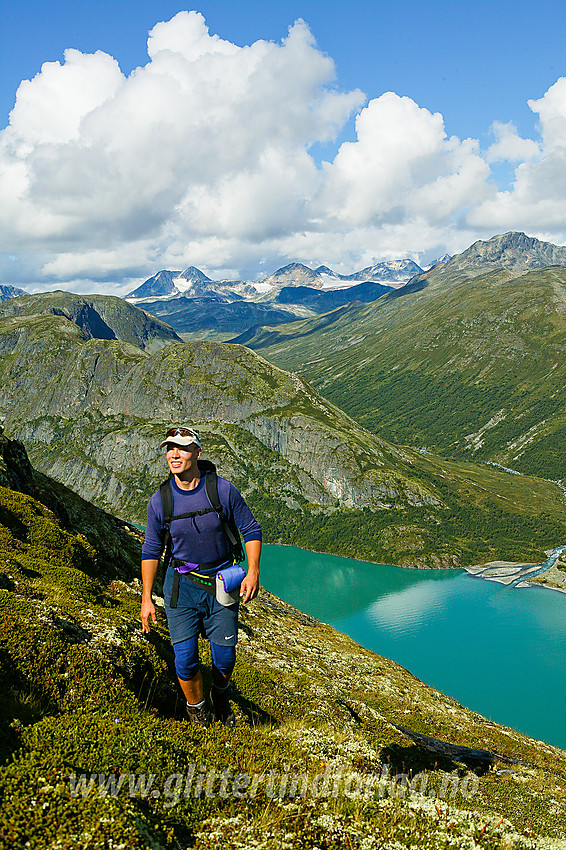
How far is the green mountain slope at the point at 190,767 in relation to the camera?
607 cm

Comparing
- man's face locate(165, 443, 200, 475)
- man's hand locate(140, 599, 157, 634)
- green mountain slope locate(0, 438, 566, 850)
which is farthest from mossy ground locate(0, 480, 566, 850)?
man's face locate(165, 443, 200, 475)

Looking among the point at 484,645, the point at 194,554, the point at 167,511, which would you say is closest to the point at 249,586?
the point at 194,554

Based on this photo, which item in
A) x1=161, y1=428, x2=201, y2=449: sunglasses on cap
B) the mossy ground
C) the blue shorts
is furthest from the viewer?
the blue shorts

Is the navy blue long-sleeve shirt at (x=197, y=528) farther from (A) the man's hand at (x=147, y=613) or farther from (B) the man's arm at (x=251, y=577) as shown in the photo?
(A) the man's hand at (x=147, y=613)

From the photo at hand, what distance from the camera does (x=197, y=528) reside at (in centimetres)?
958

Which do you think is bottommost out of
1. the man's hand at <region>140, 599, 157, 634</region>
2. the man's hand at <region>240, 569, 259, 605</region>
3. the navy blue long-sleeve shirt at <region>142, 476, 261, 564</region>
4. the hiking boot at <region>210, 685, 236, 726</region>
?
the hiking boot at <region>210, 685, 236, 726</region>

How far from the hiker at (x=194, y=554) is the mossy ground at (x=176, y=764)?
1764 mm

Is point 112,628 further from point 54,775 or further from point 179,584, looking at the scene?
point 54,775

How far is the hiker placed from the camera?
9.57 metres

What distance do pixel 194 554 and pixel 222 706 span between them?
3930 mm

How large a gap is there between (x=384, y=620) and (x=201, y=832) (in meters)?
191

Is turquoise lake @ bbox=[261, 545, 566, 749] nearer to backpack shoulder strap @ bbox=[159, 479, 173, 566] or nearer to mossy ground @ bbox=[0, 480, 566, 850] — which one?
mossy ground @ bbox=[0, 480, 566, 850]

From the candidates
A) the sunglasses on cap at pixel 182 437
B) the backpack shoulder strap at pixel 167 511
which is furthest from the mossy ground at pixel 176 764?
the sunglasses on cap at pixel 182 437

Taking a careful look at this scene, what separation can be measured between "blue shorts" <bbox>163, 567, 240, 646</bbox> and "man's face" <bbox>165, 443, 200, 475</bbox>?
221 cm
